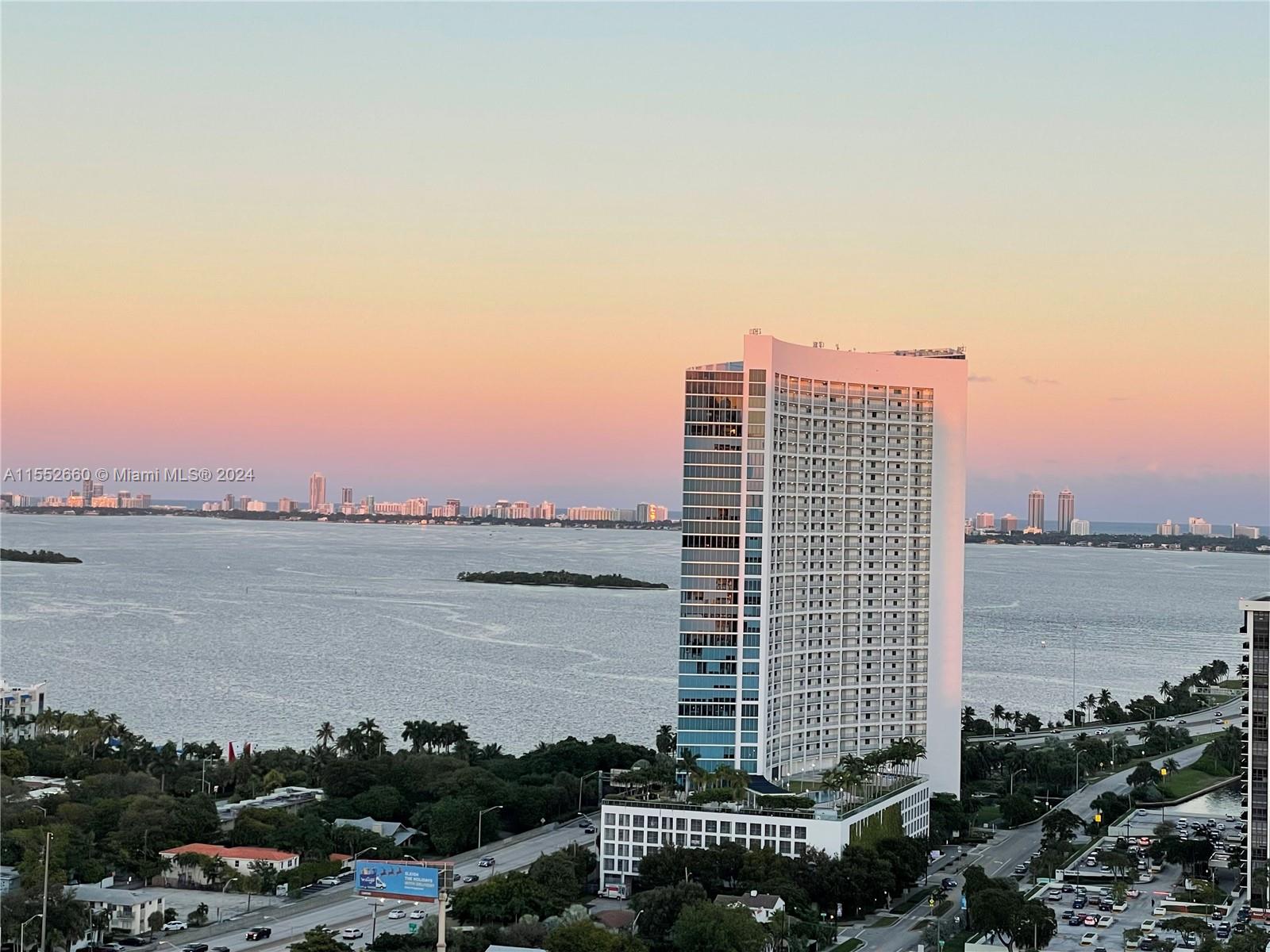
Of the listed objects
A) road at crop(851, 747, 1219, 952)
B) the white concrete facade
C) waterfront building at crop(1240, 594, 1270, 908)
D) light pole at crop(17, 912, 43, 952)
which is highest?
waterfront building at crop(1240, 594, 1270, 908)

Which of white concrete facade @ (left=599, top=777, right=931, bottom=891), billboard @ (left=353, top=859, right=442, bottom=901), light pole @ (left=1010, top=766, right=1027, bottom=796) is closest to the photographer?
billboard @ (left=353, top=859, right=442, bottom=901)

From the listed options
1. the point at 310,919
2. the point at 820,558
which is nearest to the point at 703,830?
the point at 310,919

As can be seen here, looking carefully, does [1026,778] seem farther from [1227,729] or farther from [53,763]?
[53,763]

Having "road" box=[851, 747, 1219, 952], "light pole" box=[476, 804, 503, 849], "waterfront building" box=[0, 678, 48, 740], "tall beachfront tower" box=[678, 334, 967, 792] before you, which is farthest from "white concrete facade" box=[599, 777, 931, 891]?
"waterfront building" box=[0, 678, 48, 740]

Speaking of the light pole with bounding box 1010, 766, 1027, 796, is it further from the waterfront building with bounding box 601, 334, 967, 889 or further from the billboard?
the billboard

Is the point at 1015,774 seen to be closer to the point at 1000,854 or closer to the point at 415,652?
the point at 1000,854

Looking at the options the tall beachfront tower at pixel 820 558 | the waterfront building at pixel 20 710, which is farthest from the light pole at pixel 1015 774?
the waterfront building at pixel 20 710

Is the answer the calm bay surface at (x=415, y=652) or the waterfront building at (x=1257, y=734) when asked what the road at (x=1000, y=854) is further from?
the calm bay surface at (x=415, y=652)
